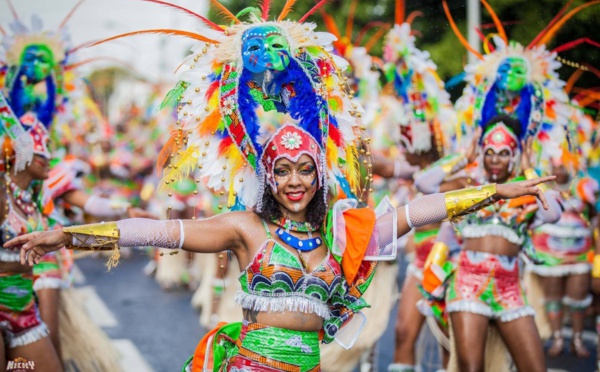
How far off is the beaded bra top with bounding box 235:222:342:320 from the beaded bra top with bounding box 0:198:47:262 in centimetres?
188

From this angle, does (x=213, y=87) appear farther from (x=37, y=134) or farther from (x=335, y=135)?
(x=37, y=134)

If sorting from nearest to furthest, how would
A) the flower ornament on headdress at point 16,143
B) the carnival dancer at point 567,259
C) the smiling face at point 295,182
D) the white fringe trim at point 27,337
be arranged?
the smiling face at point 295,182 < the white fringe trim at point 27,337 < the flower ornament on headdress at point 16,143 < the carnival dancer at point 567,259

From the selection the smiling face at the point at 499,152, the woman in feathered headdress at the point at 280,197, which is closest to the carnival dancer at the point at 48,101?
the woman in feathered headdress at the point at 280,197

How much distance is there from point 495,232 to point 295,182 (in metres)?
2.08

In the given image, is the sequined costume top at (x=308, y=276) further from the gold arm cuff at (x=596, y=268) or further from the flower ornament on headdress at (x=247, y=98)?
the gold arm cuff at (x=596, y=268)

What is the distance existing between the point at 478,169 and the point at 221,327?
2.46m

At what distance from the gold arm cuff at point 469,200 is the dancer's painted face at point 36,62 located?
3.53 metres

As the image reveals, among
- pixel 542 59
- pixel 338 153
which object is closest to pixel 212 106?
pixel 338 153

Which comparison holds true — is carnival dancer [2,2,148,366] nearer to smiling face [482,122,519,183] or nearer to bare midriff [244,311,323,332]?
bare midriff [244,311,323,332]

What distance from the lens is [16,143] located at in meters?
5.14

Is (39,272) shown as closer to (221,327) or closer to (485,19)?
(221,327)

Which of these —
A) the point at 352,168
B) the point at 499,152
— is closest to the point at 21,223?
the point at 352,168

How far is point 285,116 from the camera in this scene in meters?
3.72

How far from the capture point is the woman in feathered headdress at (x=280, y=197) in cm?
355
